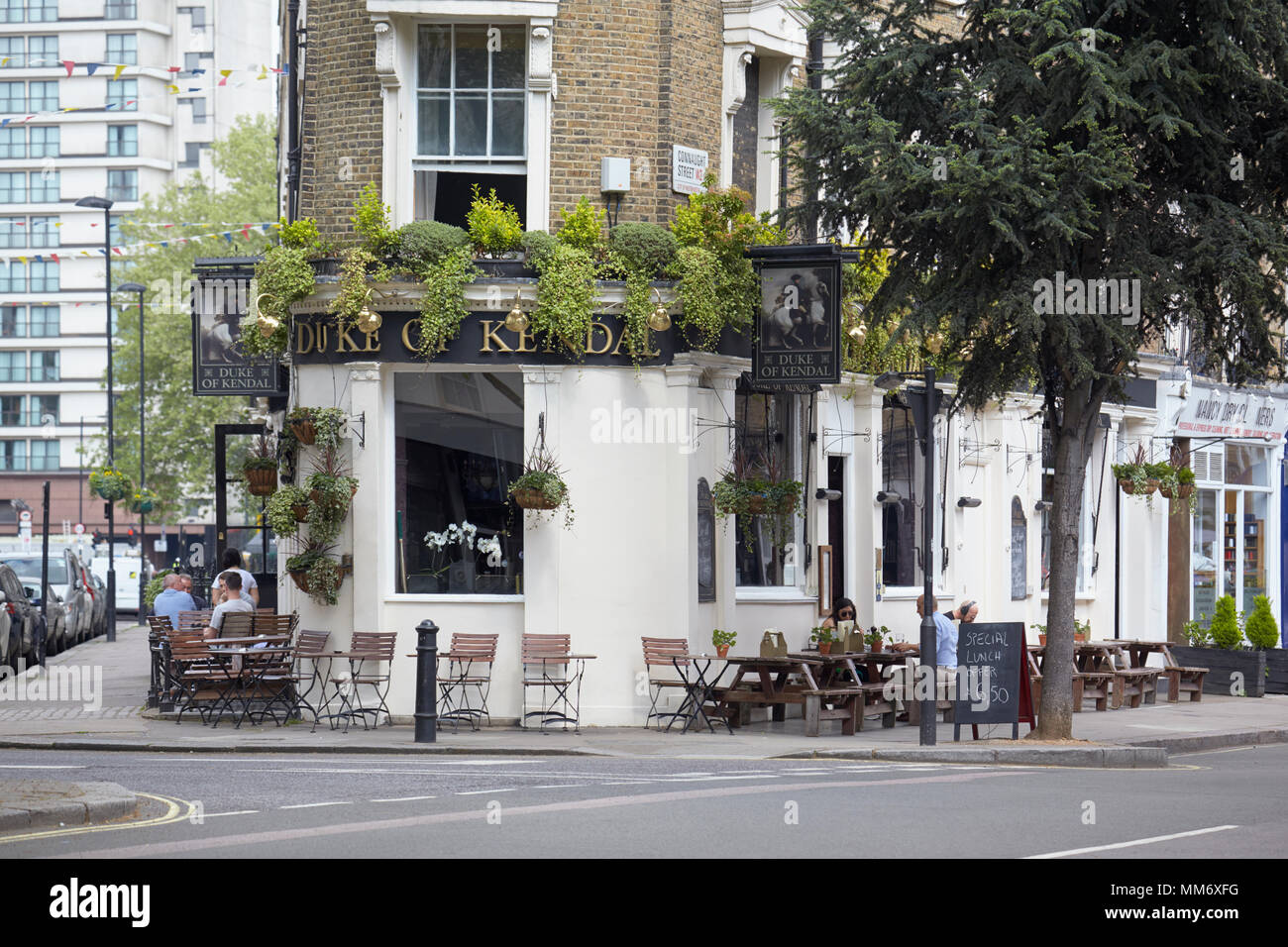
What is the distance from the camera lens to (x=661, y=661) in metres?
19.4

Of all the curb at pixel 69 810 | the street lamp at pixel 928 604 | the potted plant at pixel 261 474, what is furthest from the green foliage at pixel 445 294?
the curb at pixel 69 810

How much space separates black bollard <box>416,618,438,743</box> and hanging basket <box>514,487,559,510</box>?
203 centimetres

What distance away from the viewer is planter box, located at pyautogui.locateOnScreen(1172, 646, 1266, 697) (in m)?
26.3

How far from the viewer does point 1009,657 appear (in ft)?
59.4

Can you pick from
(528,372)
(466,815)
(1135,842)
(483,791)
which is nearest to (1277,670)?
(528,372)

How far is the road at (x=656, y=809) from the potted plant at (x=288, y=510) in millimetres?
3396

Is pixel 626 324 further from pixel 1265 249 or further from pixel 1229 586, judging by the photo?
pixel 1229 586

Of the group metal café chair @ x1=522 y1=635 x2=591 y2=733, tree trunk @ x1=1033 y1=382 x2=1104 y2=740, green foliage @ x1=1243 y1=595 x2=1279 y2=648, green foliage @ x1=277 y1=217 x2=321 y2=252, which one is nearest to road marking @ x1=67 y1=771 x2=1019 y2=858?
tree trunk @ x1=1033 y1=382 x2=1104 y2=740

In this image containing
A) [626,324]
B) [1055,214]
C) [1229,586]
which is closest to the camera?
[1055,214]

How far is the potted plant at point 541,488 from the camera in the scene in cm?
1911

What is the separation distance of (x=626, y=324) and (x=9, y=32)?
247 feet

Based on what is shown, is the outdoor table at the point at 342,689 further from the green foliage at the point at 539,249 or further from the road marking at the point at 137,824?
the road marking at the point at 137,824

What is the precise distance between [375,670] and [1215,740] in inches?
372
